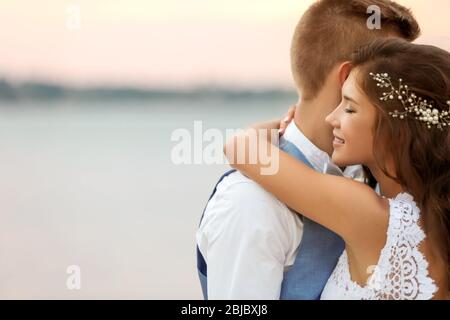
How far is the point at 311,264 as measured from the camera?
81.6 inches

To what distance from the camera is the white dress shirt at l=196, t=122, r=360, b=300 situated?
1.98 metres

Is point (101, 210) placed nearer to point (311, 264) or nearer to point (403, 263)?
point (311, 264)

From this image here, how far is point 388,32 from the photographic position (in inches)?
86.6

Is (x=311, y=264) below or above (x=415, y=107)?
below

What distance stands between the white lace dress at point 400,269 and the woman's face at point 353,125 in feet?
0.52

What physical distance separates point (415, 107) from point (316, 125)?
281mm

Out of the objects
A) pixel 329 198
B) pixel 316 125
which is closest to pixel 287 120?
pixel 316 125

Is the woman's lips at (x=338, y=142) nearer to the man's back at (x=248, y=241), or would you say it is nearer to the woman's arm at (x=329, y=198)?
the woman's arm at (x=329, y=198)

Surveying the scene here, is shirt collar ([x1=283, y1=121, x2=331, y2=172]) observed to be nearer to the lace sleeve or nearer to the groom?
the groom

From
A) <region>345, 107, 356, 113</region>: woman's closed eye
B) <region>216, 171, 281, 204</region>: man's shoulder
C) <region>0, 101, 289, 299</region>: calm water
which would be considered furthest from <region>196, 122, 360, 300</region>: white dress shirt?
<region>0, 101, 289, 299</region>: calm water

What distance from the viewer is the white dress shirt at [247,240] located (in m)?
1.98

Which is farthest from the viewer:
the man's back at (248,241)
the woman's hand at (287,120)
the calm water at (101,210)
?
the calm water at (101,210)

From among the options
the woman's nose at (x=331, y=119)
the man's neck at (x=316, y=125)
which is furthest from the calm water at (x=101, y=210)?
the woman's nose at (x=331, y=119)

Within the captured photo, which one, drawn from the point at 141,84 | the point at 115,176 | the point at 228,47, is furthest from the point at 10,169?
the point at 141,84
